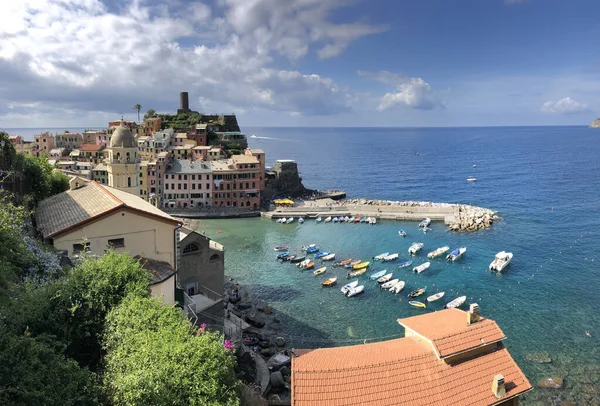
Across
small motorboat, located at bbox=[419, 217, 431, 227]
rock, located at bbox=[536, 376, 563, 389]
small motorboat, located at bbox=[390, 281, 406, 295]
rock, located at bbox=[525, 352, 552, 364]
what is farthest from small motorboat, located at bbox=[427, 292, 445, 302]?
small motorboat, located at bbox=[419, 217, 431, 227]

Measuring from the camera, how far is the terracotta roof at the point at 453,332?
17.1 m

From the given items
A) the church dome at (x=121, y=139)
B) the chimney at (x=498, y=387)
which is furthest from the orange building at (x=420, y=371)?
the church dome at (x=121, y=139)

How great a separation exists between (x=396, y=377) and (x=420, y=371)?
1.07 m

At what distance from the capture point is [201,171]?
85.8 meters

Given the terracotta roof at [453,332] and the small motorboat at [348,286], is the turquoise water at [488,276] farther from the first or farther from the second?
the terracotta roof at [453,332]

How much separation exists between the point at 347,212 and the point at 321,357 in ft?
220

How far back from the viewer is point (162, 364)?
37.9 feet

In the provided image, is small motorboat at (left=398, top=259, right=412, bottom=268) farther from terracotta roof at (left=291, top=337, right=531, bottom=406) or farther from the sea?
terracotta roof at (left=291, top=337, right=531, bottom=406)

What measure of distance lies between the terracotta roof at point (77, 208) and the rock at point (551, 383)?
25475 millimetres

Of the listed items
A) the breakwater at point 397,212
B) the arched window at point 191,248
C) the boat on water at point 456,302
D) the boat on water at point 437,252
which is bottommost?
the boat on water at point 456,302

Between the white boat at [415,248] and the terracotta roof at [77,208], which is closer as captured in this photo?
the terracotta roof at [77,208]

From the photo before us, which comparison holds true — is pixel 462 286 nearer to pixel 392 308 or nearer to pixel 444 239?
pixel 392 308

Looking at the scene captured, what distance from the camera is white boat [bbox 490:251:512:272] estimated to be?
168 feet

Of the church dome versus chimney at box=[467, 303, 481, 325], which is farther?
the church dome
